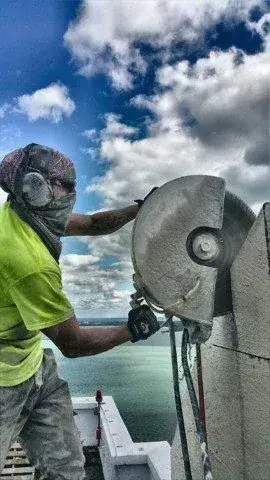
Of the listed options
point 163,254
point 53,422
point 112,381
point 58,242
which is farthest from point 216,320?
point 112,381

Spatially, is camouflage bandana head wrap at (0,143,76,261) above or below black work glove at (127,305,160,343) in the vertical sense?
above

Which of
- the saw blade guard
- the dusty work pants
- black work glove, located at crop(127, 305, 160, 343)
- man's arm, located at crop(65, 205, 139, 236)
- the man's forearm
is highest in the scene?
man's arm, located at crop(65, 205, 139, 236)

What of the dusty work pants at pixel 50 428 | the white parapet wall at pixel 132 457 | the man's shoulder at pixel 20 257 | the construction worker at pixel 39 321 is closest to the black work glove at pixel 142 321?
the construction worker at pixel 39 321

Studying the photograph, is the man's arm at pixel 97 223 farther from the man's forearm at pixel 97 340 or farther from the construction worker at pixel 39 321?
the man's forearm at pixel 97 340

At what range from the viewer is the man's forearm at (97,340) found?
2281mm

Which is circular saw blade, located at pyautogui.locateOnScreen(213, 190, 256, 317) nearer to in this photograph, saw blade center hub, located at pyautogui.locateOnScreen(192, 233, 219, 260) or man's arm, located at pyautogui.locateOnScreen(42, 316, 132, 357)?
saw blade center hub, located at pyautogui.locateOnScreen(192, 233, 219, 260)

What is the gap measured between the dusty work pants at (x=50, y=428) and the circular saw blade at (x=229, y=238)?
3.85 ft

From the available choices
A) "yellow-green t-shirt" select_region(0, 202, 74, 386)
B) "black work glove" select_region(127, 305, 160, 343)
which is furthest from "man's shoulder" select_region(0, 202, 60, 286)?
"black work glove" select_region(127, 305, 160, 343)

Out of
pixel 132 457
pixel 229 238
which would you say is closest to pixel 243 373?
pixel 229 238

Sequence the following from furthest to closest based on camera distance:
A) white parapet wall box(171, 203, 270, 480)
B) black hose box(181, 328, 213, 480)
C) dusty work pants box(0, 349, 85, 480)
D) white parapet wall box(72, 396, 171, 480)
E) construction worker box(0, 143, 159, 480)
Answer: white parapet wall box(72, 396, 171, 480) → dusty work pants box(0, 349, 85, 480) → construction worker box(0, 143, 159, 480) → black hose box(181, 328, 213, 480) → white parapet wall box(171, 203, 270, 480)

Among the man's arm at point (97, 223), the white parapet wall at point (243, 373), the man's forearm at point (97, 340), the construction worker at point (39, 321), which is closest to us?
the white parapet wall at point (243, 373)

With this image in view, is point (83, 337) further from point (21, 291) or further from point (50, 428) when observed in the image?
point (50, 428)

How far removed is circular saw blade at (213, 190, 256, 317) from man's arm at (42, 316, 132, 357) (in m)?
0.52

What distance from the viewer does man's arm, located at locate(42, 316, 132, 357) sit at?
2.25m
